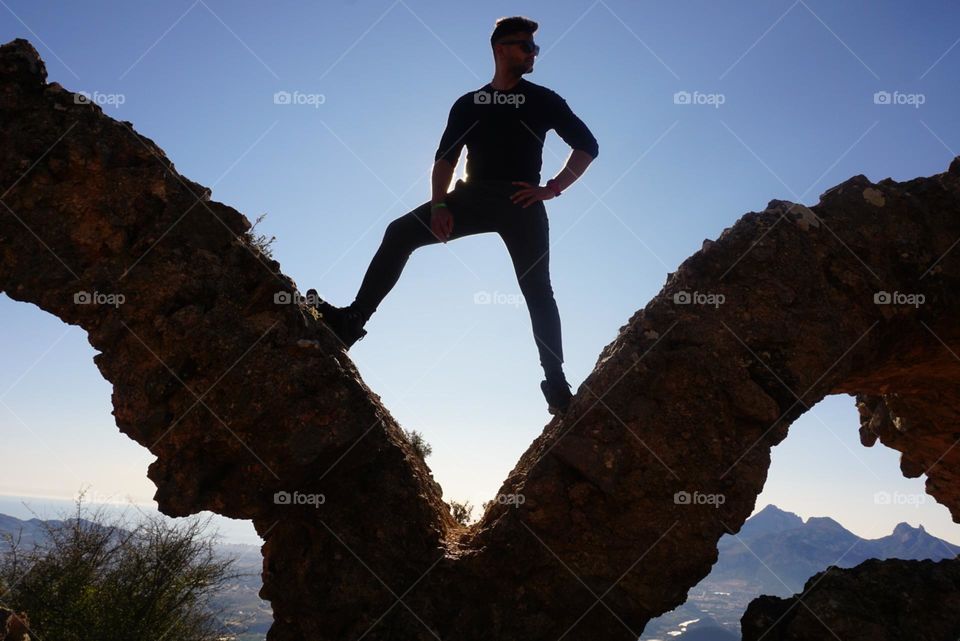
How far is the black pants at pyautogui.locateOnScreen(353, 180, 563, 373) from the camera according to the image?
216 inches

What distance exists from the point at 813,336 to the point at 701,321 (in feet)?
3.05

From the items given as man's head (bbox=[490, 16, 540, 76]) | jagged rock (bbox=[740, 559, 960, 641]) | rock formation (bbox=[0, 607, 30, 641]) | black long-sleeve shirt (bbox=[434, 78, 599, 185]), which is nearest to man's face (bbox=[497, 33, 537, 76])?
man's head (bbox=[490, 16, 540, 76])

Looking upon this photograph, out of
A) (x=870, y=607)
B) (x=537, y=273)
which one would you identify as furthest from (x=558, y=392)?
(x=870, y=607)

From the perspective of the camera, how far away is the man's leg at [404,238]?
5.58 m

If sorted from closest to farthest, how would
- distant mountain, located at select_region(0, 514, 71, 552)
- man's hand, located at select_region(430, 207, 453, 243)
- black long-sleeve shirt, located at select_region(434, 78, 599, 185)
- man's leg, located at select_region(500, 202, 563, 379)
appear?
man's leg, located at select_region(500, 202, 563, 379)
man's hand, located at select_region(430, 207, 453, 243)
black long-sleeve shirt, located at select_region(434, 78, 599, 185)
distant mountain, located at select_region(0, 514, 71, 552)

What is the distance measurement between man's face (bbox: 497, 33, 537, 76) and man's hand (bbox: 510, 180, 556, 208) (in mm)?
1062

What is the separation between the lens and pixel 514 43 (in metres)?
5.59

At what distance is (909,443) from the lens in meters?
9.20

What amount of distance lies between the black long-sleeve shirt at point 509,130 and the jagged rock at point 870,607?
13.2 feet

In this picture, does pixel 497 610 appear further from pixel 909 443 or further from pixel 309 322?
pixel 909 443

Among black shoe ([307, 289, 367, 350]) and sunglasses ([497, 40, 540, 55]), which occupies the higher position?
sunglasses ([497, 40, 540, 55])

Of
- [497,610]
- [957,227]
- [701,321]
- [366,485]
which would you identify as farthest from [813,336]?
[366,485]

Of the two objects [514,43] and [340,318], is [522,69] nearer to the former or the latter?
[514,43]

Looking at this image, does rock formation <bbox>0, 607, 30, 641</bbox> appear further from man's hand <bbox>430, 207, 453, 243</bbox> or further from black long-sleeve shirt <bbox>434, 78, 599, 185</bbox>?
black long-sleeve shirt <bbox>434, 78, 599, 185</bbox>
